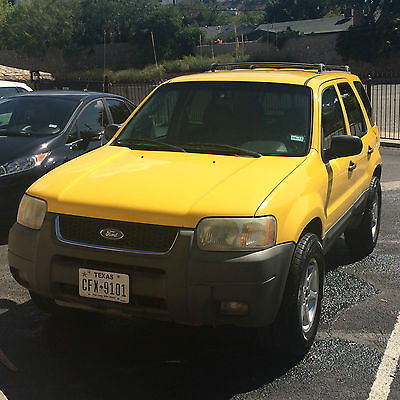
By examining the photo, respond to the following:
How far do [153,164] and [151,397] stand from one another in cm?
147

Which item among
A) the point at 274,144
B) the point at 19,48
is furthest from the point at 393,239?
the point at 19,48

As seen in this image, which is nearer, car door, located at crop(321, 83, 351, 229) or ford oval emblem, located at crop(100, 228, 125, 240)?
ford oval emblem, located at crop(100, 228, 125, 240)

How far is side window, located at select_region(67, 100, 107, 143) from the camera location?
278 inches

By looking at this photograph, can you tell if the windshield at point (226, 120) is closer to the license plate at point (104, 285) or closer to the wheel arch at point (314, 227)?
the wheel arch at point (314, 227)

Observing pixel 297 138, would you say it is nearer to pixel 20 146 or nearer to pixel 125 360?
pixel 125 360

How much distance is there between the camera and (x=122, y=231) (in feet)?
10.8

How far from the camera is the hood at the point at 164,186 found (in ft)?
10.6

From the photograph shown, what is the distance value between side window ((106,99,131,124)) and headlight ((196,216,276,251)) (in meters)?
5.04

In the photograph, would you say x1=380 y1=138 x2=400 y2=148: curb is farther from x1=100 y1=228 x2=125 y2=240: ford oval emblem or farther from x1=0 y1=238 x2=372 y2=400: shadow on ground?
x1=100 y1=228 x2=125 y2=240: ford oval emblem

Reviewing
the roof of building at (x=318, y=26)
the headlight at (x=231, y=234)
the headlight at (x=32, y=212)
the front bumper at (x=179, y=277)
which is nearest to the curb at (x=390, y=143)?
the front bumper at (x=179, y=277)

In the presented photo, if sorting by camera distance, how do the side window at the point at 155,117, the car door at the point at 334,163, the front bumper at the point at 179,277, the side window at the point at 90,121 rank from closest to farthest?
the front bumper at the point at 179,277 → the car door at the point at 334,163 → the side window at the point at 155,117 → the side window at the point at 90,121

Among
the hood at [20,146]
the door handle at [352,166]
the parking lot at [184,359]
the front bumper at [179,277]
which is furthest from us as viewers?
the hood at [20,146]

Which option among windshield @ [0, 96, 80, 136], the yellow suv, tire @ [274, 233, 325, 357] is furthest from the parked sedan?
tire @ [274, 233, 325, 357]

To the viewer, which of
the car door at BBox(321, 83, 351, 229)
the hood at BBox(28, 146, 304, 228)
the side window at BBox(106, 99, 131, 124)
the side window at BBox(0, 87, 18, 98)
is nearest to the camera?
the hood at BBox(28, 146, 304, 228)
